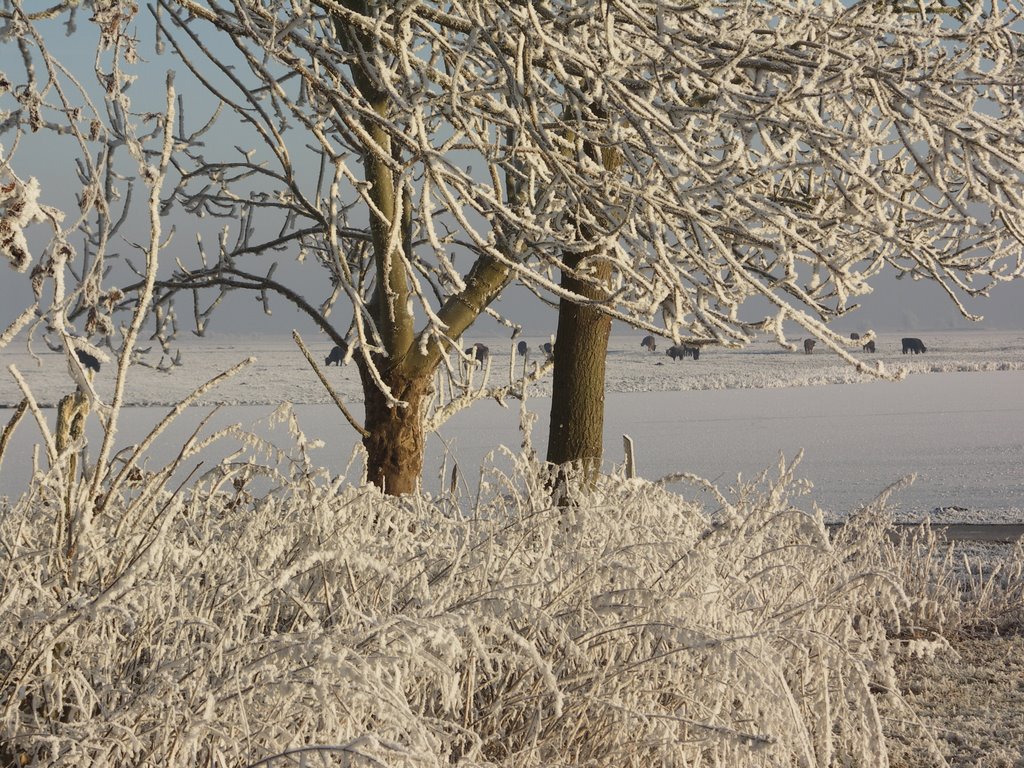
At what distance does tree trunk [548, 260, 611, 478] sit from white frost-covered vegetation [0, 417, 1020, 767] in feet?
6.95

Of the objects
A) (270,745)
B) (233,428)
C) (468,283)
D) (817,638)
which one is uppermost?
(468,283)

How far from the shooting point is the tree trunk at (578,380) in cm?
636

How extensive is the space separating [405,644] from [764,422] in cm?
1828

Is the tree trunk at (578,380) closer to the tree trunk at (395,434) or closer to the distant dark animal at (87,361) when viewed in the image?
the tree trunk at (395,434)

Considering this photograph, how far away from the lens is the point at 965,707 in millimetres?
4355

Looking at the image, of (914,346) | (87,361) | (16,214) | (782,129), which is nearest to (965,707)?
(782,129)

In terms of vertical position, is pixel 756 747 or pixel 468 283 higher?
pixel 468 283

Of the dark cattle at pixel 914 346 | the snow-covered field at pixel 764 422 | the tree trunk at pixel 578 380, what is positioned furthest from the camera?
the dark cattle at pixel 914 346

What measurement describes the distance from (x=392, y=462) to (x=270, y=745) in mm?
3989

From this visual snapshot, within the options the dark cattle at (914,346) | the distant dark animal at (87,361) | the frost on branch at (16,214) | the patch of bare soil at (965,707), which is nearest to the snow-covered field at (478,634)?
the patch of bare soil at (965,707)

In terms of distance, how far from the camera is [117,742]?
214cm

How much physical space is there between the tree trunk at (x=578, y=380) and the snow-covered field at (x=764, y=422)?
26 cm

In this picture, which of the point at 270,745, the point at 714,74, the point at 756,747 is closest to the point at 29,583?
the point at 270,745

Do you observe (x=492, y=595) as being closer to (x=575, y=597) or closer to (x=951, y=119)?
(x=575, y=597)
